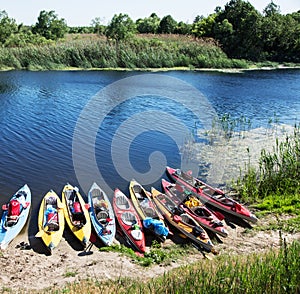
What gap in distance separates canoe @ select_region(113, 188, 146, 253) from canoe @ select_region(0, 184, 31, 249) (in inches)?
117

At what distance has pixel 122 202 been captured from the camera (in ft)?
44.8

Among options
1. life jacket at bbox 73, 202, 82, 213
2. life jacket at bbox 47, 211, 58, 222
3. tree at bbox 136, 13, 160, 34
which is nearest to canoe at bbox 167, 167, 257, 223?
life jacket at bbox 73, 202, 82, 213

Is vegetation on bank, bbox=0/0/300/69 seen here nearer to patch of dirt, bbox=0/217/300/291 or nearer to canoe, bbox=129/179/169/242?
canoe, bbox=129/179/169/242

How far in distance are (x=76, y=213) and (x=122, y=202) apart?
1.75m

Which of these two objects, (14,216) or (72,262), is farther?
(14,216)

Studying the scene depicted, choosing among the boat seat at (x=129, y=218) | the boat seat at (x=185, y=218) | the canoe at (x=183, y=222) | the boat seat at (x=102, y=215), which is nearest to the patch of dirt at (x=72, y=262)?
the canoe at (x=183, y=222)

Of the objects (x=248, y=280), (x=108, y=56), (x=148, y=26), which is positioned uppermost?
(x=148, y=26)

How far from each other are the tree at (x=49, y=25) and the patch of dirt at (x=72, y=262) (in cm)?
5407

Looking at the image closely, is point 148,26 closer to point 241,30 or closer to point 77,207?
point 241,30

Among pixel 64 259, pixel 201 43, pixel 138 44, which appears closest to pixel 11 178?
pixel 64 259

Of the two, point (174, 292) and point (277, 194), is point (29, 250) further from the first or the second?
point (277, 194)

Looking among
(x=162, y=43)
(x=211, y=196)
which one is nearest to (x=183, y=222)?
(x=211, y=196)

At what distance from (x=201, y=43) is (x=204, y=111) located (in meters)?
30.6

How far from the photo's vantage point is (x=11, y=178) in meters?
15.6
